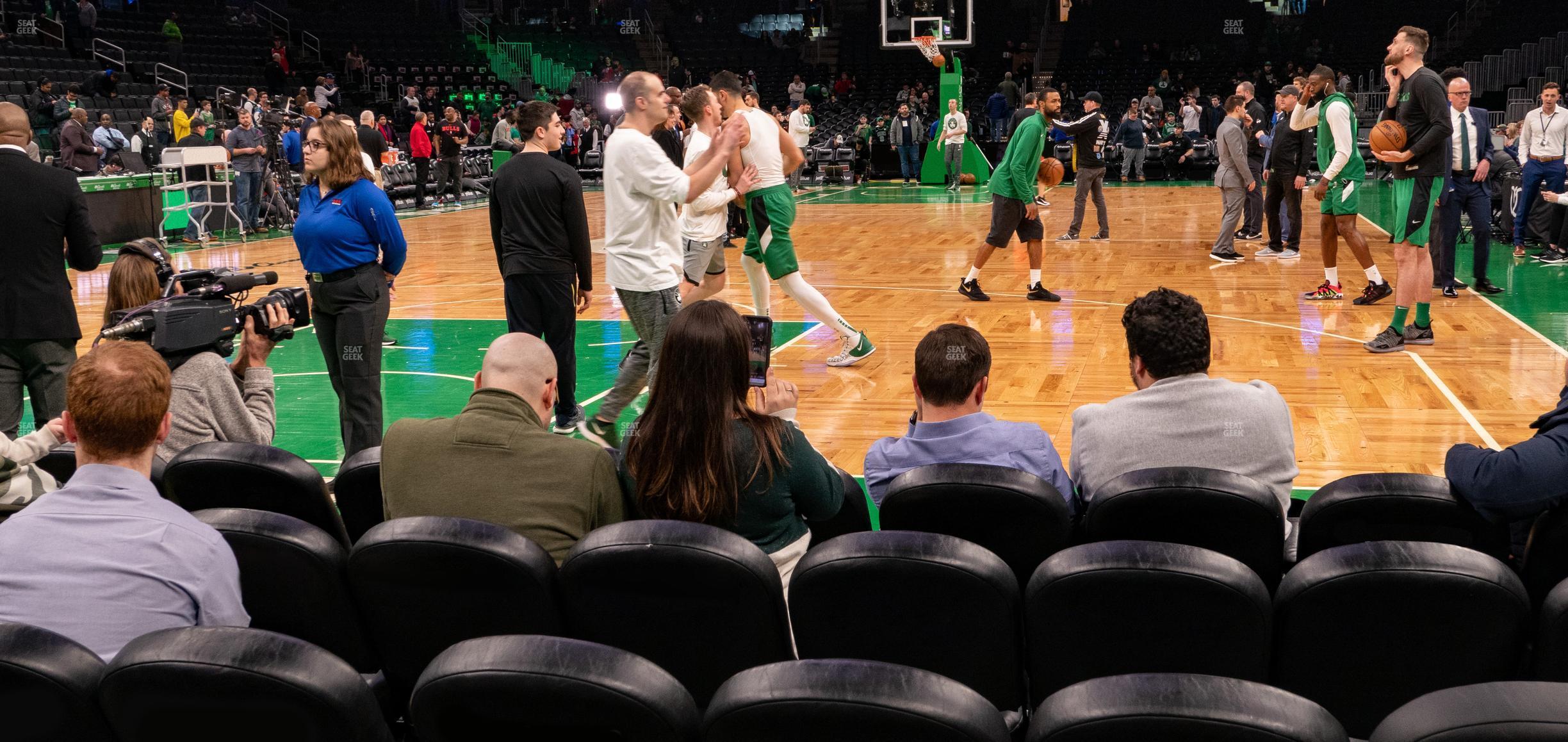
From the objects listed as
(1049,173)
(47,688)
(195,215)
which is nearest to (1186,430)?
(47,688)

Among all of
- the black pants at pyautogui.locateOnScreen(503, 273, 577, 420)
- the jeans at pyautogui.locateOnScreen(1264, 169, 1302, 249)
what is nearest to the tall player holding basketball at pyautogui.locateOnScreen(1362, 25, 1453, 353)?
the jeans at pyautogui.locateOnScreen(1264, 169, 1302, 249)

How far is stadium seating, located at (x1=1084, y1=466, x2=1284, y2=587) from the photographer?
8.27ft

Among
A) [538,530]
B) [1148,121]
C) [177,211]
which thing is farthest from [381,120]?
[538,530]

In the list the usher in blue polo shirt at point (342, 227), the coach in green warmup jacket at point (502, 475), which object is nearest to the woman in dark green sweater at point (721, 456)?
the coach in green warmup jacket at point (502, 475)

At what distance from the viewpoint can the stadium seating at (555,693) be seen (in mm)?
1602

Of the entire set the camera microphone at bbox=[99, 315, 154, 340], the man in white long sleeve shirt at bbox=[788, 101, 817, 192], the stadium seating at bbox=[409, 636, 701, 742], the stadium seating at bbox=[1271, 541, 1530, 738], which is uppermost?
the man in white long sleeve shirt at bbox=[788, 101, 817, 192]

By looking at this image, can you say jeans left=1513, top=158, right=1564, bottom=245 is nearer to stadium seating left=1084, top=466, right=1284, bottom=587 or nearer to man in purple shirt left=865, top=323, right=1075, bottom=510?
man in purple shirt left=865, top=323, right=1075, bottom=510

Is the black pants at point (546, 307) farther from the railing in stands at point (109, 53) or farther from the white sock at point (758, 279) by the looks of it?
the railing in stands at point (109, 53)

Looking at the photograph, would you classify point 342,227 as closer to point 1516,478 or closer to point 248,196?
point 1516,478

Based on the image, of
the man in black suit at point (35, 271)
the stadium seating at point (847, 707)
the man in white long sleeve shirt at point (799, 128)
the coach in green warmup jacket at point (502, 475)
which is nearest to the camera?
the stadium seating at point (847, 707)

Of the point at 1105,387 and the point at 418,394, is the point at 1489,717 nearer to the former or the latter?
the point at 1105,387

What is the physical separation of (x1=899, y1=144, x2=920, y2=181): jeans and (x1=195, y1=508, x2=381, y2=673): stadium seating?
21764mm

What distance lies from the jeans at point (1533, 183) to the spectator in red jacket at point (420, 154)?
14603 mm

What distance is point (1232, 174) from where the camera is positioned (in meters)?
12.0
